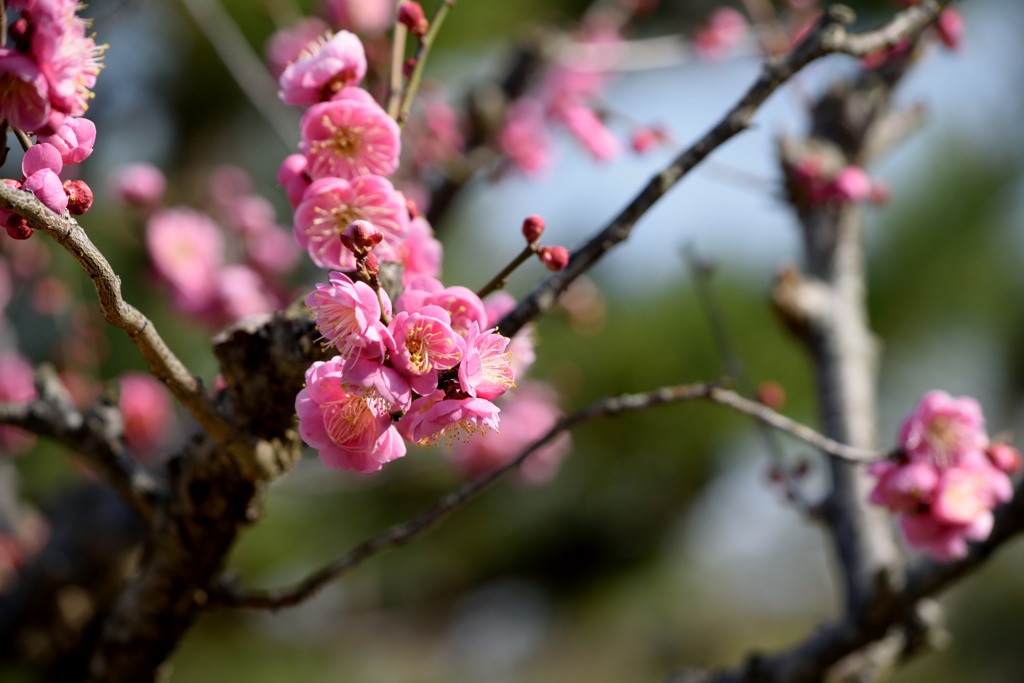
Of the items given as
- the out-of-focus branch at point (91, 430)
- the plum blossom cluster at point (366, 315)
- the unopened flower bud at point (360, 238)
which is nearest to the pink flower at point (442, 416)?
the plum blossom cluster at point (366, 315)

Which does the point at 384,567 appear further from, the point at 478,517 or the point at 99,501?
the point at 99,501

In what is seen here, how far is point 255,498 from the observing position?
95 centimetres

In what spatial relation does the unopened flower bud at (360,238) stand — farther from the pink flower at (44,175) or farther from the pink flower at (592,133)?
the pink flower at (592,133)

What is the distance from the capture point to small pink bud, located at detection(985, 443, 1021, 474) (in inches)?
39.2

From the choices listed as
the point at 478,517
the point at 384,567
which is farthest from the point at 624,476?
the point at 384,567

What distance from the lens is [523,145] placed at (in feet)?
7.09

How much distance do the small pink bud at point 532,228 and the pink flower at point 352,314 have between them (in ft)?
0.55

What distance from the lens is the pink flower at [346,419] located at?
0.63m

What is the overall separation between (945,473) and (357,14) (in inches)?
62.4

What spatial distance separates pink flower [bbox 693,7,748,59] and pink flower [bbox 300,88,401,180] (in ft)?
5.91

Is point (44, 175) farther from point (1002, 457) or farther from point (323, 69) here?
point (1002, 457)

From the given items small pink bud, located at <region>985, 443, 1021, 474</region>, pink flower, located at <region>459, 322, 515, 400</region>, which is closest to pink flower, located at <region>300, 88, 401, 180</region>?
pink flower, located at <region>459, 322, 515, 400</region>

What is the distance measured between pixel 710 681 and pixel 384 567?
3421mm

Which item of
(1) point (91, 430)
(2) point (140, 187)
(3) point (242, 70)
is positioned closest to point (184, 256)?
(2) point (140, 187)
